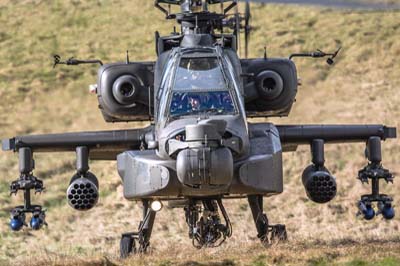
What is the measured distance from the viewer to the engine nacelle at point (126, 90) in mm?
19156

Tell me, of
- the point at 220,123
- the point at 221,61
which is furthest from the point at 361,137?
the point at 220,123

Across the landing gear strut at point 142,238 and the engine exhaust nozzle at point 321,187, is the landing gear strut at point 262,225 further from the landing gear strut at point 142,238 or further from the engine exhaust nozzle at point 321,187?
the landing gear strut at point 142,238

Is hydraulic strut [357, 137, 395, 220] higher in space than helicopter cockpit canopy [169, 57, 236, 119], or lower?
lower

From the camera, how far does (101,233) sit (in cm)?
2700

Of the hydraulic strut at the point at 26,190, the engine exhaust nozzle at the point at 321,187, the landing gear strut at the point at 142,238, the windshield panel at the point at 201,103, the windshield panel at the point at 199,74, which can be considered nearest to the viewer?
the windshield panel at the point at 201,103

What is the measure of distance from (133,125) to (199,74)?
2026cm

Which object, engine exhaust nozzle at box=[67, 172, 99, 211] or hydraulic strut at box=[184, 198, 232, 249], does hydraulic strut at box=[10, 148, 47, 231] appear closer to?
engine exhaust nozzle at box=[67, 172, 99, 211]

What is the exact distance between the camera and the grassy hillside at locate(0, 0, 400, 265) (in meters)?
17.9

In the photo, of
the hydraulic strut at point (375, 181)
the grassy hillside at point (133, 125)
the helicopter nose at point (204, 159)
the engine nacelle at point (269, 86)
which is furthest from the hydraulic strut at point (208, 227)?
the hydraulic strut at point (375, 181)

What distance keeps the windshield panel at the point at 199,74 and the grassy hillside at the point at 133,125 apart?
2.55 m

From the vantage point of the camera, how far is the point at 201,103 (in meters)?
16.8

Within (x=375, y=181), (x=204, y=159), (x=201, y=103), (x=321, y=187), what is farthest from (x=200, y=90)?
(x=375, y=181)

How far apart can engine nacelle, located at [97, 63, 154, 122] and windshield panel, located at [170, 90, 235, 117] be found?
2.18 m

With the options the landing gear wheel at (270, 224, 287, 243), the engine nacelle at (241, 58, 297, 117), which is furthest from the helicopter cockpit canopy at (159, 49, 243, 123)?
the landing gear wheel at (270, 224, 287, 243)
